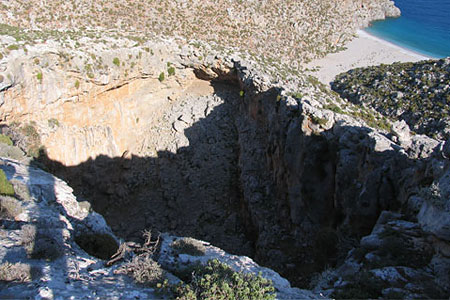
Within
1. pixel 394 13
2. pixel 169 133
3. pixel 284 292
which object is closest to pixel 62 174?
pixel 169 133

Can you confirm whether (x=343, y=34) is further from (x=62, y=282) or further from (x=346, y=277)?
(x=62, y=282)

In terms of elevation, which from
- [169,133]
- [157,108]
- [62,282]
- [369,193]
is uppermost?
[157,108]

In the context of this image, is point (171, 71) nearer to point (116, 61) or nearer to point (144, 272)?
point (116, 61)

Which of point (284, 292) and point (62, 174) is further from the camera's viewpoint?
point (62, 174)

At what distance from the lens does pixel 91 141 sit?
2759 centimetres

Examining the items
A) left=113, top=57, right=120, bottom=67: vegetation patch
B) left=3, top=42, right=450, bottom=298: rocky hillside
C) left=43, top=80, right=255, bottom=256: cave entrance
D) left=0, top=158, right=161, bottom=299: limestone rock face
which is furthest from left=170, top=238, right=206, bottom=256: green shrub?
left=113, top=57, right=120, bottom=67: vegetation patch

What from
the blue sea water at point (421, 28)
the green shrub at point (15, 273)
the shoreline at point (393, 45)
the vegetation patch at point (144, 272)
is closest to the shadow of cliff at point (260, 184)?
the vegetation patch at point (144, 272)

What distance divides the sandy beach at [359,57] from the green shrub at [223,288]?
42.2 meters

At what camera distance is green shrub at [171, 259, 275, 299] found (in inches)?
311

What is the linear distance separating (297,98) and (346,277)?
1531 centimetres

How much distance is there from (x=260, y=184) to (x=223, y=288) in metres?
18.2

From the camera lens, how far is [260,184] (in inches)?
1017

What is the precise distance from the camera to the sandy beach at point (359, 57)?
165 ft

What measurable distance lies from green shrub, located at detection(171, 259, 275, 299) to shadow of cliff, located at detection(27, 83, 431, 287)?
8.55m
